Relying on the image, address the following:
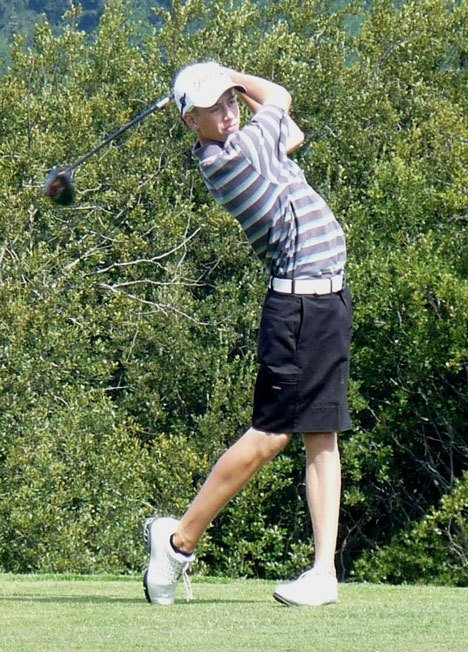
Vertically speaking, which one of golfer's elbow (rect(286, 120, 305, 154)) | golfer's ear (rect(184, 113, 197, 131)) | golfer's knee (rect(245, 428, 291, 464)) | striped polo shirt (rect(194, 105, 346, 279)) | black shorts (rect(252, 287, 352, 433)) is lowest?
golfer's knee (rect(245, 428, 291, 464))

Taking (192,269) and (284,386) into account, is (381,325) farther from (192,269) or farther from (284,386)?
(284,386)

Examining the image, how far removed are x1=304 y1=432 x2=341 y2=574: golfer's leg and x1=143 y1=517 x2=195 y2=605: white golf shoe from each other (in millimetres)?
480

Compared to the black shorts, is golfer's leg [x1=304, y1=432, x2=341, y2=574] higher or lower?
lower

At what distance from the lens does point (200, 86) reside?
4852 mm

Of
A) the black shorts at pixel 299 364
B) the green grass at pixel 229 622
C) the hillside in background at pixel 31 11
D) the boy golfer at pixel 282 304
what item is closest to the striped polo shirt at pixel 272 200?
the boy golfer at pixel 282 304

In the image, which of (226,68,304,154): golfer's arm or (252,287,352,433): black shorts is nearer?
(252,287,352,433): black shorts

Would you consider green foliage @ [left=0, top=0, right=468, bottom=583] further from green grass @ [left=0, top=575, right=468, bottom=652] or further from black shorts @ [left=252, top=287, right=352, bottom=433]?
black shorts @ [left=252, top=287, right=352, bottom=433]

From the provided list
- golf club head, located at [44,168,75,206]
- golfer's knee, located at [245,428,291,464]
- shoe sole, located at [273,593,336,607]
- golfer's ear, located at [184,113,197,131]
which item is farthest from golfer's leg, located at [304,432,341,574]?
golf club head, located at [44,168,75,206]

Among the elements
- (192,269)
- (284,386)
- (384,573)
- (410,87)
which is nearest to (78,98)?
(192,269)

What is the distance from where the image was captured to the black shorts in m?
4.84

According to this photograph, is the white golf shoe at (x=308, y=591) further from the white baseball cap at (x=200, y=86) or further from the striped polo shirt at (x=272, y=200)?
the white baseball cap at (x=200, y=86)

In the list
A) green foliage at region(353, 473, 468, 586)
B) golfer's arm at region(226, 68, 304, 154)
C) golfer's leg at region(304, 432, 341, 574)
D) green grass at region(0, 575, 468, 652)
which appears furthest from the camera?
green foliage at region(353, 473, 468, 586)

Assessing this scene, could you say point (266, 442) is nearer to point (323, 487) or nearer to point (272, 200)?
point (323, 487)

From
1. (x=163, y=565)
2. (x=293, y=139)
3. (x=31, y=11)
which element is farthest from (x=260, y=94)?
(x=31, y=11)
